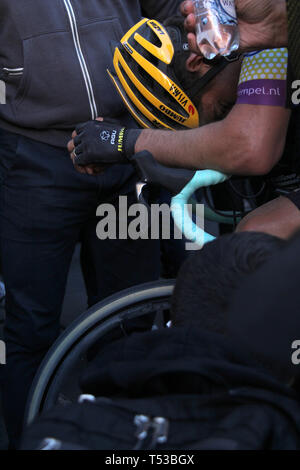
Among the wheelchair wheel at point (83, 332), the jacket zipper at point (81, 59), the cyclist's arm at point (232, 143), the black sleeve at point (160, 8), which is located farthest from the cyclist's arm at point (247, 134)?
the black sleeve at point (160, 8)

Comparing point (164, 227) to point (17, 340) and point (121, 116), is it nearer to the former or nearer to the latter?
point (121, 116)

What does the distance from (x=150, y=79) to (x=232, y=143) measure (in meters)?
0.41

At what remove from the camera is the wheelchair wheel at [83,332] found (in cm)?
207

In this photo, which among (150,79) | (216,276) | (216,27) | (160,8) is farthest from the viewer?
(160,8)

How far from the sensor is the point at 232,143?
179cm

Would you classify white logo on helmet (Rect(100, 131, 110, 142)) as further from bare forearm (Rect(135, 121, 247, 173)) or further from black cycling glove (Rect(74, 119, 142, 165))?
bare forearm (Rect(135, 121, 247, 173))

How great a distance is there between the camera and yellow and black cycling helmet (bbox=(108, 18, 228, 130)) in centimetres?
193

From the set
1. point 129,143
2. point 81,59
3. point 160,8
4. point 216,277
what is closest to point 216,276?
point 216,277

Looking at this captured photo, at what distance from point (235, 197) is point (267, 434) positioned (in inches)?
51.7

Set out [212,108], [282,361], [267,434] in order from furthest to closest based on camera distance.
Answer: [212,108]
[267,434]
[282,361]

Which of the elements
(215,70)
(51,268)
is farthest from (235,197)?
(51,268)

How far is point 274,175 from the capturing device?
204cm

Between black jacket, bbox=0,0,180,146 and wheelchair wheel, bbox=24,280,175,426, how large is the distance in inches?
24.8

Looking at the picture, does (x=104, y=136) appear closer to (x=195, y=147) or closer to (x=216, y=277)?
(x=195, y=147)
